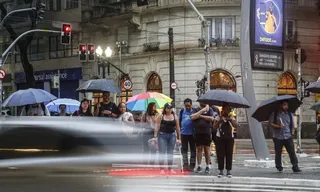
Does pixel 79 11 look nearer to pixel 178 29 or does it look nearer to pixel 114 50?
Answer: pixel 114 50

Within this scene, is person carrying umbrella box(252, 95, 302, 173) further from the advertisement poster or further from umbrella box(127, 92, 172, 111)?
umbrella box(127, 92, 172, 111)

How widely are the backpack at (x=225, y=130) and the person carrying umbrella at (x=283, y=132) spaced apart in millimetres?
1888

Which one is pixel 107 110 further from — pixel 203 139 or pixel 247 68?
pixel 247 68

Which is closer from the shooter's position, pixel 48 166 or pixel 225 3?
pixel 48 166

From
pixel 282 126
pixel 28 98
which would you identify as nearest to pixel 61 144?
pixel 282 126

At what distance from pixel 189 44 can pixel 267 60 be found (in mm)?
20612

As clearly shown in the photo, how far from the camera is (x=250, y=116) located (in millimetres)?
15617

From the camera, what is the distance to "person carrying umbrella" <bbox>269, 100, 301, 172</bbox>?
1347 cm

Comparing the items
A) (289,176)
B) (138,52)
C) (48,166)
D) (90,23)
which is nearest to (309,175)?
(289,176)

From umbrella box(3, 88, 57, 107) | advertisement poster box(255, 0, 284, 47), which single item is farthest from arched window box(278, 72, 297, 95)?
umbrella box(3, 88, 57, 107)

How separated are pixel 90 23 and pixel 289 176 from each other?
106 ft

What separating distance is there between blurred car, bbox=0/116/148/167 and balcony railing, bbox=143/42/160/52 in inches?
1287

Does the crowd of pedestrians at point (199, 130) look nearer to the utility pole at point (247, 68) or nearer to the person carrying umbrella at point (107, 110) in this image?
the person carrying umbrella at point (107, 110)

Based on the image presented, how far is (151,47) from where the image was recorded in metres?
38.5
